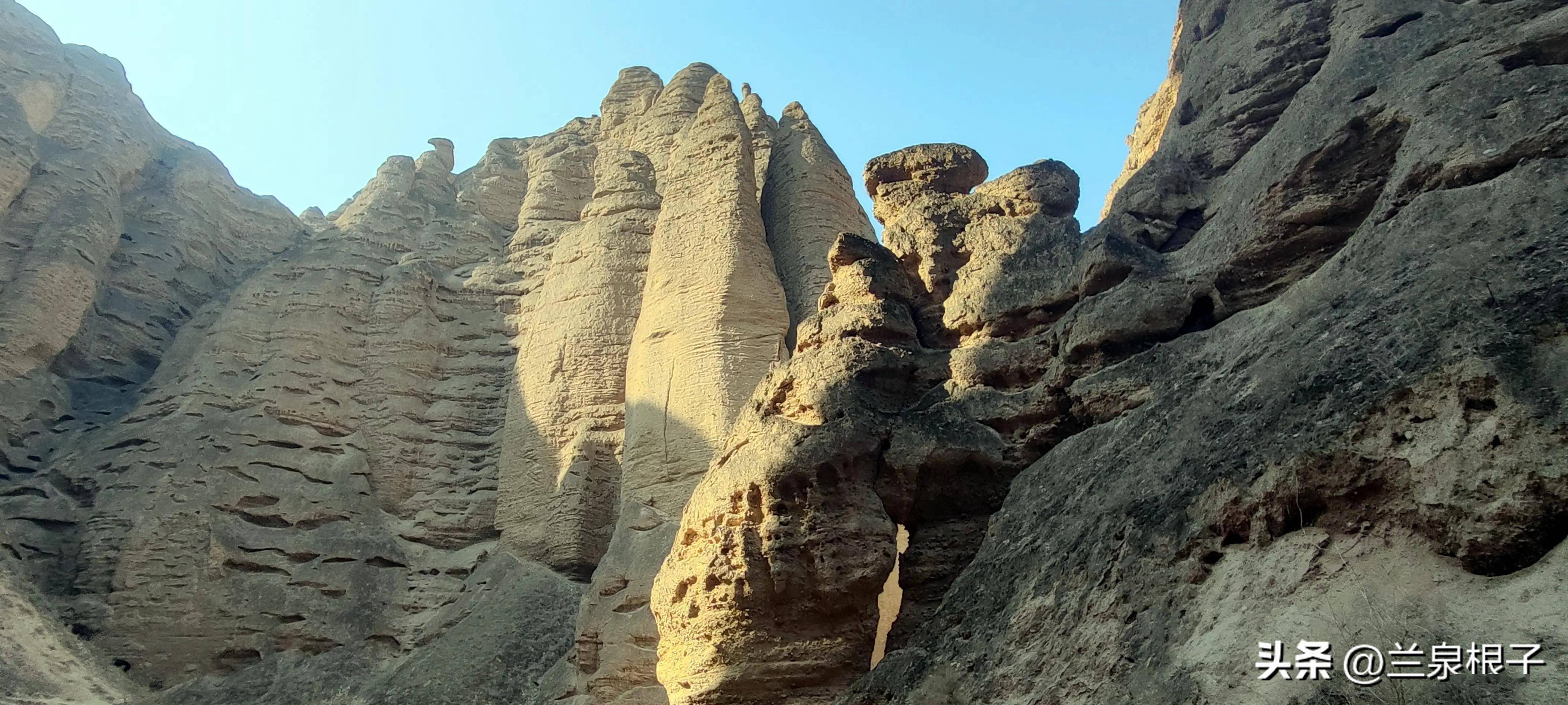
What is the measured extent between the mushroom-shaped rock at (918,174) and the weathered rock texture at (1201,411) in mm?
29

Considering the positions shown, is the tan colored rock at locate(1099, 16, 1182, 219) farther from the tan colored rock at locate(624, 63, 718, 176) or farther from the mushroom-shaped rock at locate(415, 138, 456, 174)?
the mushroom-shaped rock at locate(415, 138, 456, 174)

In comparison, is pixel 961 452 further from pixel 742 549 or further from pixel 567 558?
pixel 567 558

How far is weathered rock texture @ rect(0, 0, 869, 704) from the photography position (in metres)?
13.9

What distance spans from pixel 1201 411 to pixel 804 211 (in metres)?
11.6

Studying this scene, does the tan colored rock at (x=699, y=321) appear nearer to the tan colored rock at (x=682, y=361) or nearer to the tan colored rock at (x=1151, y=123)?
the tan colored rock at (x=682, y=361)

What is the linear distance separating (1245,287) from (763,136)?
40.9 feet

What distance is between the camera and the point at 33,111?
22.8 m

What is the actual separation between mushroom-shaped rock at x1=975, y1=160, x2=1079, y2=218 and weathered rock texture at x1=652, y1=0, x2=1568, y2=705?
3cm

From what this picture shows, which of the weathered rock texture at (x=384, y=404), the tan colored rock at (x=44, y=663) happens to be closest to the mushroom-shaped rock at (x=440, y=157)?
the weathered rock texture at (x=384, y=404)

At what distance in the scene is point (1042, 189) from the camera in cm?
927

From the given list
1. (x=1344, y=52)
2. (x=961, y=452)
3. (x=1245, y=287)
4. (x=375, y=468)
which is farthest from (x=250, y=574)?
(x=1344, y=52)

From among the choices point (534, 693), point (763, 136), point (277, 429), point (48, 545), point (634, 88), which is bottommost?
point (534, 693)

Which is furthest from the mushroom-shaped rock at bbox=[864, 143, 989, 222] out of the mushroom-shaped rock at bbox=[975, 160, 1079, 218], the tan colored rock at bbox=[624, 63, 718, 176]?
the tan colored rock at bbox=[624, 63, 718, 176]

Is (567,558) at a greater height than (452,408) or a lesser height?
lesser
